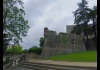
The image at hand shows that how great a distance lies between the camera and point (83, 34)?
25.7 m

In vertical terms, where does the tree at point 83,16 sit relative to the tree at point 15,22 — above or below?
above

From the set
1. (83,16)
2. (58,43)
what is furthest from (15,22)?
(83,16)

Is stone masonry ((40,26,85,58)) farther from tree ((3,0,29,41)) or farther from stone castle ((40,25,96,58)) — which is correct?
tree ((3,0,29,41))

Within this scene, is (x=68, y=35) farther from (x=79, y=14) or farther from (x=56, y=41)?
(x=79, y=14)

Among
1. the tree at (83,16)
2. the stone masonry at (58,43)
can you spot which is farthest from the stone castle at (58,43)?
the tree at (83,16)

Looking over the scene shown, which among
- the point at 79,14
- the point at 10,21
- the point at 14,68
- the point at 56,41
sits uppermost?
the point at 79,14

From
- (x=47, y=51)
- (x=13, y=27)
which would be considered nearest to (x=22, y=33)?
(x=13, y=27)

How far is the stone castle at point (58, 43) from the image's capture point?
19789mm

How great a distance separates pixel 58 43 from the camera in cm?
2105

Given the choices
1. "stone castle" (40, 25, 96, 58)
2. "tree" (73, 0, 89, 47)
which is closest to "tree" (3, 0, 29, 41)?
"stone castle" (40, 25, 96, 58)

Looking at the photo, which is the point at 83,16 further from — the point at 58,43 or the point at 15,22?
the point at 15,22

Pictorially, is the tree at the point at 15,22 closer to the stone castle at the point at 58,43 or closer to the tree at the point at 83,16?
the stone castle at the point at 58,43

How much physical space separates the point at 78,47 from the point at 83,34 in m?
3.22

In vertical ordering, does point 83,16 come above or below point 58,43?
above
